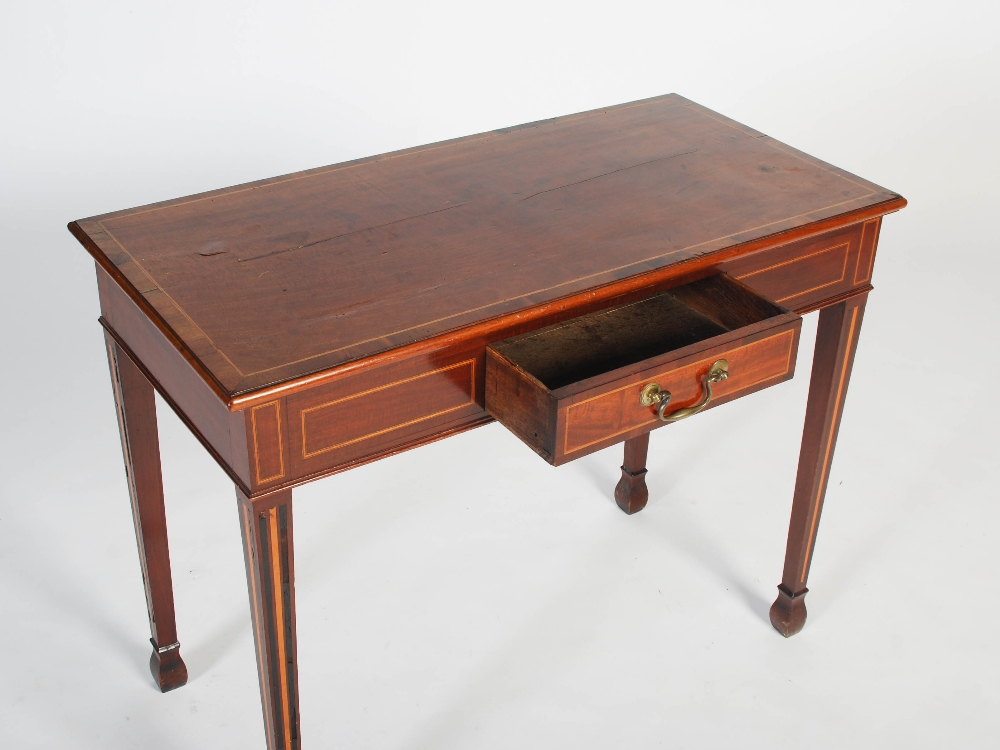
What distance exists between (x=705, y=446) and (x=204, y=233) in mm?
1711

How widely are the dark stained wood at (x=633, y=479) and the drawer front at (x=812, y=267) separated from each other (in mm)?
797

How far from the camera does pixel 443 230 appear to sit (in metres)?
2.48

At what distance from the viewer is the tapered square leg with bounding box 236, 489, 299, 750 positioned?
2.13 metres

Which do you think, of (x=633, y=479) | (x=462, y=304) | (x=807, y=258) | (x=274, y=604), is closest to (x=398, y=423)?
(x=462, y=304)

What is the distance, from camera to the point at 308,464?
2.13m

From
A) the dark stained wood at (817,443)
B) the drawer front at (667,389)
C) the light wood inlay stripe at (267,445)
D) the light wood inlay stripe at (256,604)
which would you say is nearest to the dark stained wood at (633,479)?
the dark stained wood at (817,443)

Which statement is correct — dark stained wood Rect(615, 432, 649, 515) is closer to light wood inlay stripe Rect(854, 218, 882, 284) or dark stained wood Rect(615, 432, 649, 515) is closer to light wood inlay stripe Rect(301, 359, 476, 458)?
light wood inlay stripe Rect(854, 218, 882, 284)

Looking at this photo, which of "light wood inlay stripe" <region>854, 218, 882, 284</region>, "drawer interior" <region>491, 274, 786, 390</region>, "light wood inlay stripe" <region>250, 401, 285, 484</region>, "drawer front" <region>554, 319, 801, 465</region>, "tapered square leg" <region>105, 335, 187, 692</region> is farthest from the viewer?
"light wood inlay stripe" <region>854, 218, 882, 284</region>

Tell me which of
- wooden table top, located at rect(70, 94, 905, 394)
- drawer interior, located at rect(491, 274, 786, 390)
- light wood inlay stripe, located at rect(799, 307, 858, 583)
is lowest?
light wood inlay stripe, located at rect(799, 307, 858, 583)

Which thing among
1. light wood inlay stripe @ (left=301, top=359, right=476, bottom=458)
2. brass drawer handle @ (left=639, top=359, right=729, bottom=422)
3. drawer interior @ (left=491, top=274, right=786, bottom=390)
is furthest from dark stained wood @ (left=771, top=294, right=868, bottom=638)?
light wood inlay stripe @ (left=301, top=359, right=476, bottom=458)

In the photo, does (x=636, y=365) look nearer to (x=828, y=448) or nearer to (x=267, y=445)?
(x=267, y=445)

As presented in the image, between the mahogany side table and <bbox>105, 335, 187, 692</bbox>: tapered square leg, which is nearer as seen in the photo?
the mahogany side table

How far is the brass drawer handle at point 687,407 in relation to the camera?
86.7 inches

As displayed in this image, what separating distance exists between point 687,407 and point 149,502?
109cm
